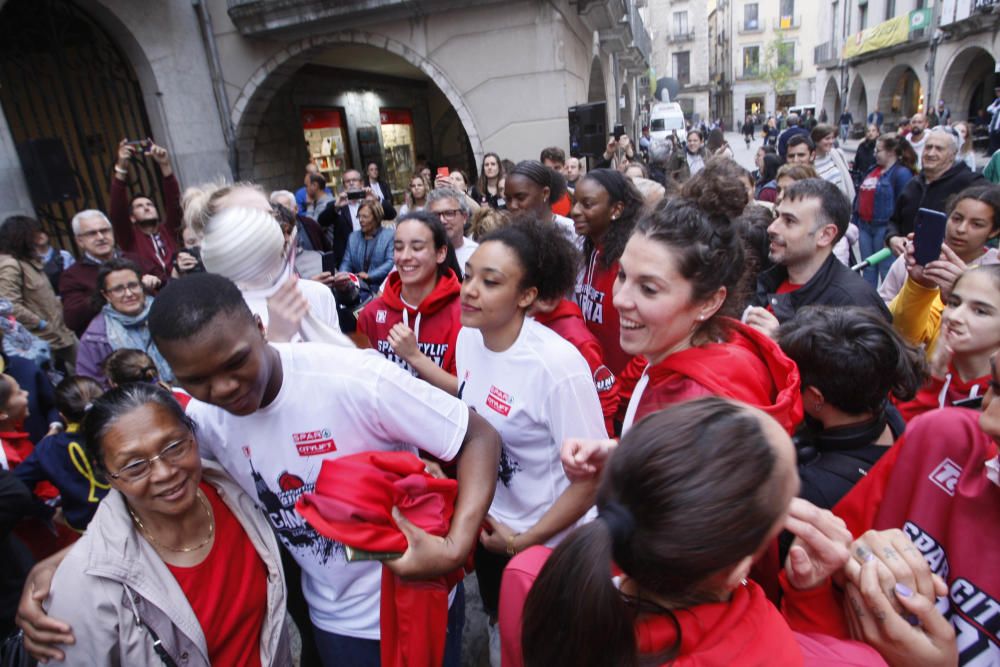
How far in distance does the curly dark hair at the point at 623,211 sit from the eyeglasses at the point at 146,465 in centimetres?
230

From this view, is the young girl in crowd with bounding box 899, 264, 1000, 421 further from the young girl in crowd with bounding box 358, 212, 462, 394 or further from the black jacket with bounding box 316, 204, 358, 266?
the black jacket with bounding box 316, 204, 358, 266

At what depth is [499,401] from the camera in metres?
1.95

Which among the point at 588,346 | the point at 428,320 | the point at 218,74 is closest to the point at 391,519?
the point at 588,346

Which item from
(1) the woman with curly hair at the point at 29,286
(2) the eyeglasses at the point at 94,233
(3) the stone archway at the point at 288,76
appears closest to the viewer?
(2) the eyeglasses at the point at 94,233

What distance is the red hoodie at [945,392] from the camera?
184cm

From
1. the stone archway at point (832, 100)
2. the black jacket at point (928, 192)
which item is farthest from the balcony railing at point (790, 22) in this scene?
the black jacket at point (928, 192)

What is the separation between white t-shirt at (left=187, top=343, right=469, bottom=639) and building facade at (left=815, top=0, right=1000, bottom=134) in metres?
24.7

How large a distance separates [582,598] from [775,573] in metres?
0.73

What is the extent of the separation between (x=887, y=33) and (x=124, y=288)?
32520 millimetres

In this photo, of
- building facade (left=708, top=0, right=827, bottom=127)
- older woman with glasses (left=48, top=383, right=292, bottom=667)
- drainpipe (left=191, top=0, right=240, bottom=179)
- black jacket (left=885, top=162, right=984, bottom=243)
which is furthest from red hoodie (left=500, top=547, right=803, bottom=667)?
building facade (left=708, top=0, right=827, bottom=127)

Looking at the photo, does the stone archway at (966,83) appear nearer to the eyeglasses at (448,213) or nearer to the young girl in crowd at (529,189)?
the young girl in crowd at (529,189)

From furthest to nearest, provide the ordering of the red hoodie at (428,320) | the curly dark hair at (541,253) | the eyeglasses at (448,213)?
the eyeglasses at (448,213) < the red hoodie at (428,320) < the curly dark hair at (541,253)

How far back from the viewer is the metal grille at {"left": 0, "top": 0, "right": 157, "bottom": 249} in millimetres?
6961

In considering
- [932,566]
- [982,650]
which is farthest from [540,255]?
[982,650]
